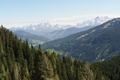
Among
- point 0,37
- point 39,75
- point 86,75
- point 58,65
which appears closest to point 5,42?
point 0,37

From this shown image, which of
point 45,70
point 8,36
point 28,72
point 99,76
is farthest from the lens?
point 8,36

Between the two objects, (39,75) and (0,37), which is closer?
(39,75)

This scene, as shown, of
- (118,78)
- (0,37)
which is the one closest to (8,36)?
(0,37)

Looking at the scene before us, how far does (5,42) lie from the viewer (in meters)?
188

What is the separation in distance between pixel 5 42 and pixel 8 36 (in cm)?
959

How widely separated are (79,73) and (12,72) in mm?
41779

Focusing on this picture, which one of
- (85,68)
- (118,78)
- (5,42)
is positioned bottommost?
(118,78)

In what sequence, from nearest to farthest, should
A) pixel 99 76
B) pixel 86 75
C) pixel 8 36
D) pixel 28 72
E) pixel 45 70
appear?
pixel 45 70 → pixel 28 72 → pixel 86 75 → pixel 99 76 → pixel 8 36

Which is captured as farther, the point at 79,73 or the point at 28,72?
the point at 79,73

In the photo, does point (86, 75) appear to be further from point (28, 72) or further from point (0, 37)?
point (0, 37)

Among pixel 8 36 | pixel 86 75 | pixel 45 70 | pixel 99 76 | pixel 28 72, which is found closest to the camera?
pixel 45 70

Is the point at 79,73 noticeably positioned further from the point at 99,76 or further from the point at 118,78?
the point at 118,78

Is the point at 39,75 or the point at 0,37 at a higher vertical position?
the point at 0,37

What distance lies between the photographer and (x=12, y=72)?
131000 mm
